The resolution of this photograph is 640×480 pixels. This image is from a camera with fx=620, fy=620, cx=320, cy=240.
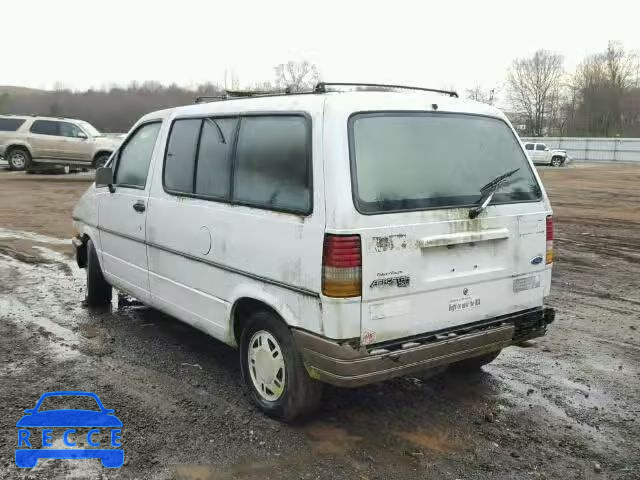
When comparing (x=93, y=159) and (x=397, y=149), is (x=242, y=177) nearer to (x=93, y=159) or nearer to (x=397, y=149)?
(x=397, y=149)

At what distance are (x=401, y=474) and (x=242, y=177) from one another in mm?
1983

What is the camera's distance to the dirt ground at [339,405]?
3.36 metres

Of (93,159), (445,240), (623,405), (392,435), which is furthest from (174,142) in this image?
(93,159)

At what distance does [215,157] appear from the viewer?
4.21m

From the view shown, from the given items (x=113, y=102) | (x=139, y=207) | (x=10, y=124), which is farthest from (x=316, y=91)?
(x=113, y=102)

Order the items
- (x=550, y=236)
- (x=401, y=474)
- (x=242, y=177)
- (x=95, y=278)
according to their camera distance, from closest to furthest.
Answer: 1. (x=401, y=474)
2. (x=242, y=177)
3. (x=550, y=236)
4. (x=95, y=278)

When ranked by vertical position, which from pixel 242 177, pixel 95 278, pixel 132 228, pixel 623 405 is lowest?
pixel 623 405

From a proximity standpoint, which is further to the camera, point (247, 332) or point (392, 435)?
point (247, 332)

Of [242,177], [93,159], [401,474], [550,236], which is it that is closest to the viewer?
[401,474]

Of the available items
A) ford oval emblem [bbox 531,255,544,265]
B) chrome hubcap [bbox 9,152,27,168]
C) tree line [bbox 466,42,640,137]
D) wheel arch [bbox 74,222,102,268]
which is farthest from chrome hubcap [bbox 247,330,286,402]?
tree line [bbox 466,42,640,137]

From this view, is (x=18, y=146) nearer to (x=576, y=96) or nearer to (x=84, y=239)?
(x=84, y=239)

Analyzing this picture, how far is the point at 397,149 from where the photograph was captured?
3541 millimetres

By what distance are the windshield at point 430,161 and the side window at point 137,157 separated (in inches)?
87.5

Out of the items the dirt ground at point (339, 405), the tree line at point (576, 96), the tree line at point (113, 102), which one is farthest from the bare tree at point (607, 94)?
the dirt ground at point (339, 405)
